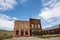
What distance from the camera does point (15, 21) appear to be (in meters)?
47.3

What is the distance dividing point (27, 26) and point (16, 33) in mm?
5845

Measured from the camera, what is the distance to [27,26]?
48375mm

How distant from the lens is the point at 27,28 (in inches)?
1901

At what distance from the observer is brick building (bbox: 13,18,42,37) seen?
154 ft

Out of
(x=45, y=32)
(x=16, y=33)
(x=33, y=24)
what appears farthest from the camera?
(x=45, y=32)

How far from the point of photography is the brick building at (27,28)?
1850 inches

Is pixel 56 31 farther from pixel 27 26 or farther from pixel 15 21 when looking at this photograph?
pixel 15 21

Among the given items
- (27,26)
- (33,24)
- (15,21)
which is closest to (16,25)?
(15,21)

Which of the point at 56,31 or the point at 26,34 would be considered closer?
the point at 26,34

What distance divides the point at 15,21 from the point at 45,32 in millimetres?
23496

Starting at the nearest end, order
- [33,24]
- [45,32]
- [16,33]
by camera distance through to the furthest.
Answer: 1. [16,33]
2. [33,24]
3. [45,32]

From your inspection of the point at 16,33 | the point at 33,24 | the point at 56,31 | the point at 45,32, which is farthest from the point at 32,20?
the point at 45,32

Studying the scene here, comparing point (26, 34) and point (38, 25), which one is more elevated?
point (38, 25)

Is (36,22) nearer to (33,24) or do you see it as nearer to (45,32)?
(33,24)
